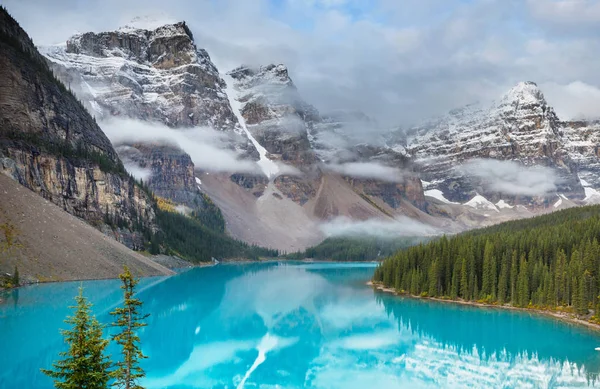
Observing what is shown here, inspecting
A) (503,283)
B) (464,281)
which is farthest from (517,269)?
(464,281)

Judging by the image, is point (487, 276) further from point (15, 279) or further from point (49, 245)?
point (49, 245)

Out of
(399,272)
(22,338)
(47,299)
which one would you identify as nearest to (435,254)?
(399,272)

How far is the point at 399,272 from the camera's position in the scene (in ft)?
293

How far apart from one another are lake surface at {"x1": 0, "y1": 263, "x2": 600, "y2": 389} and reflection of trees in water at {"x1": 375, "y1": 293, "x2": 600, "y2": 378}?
0.11 m

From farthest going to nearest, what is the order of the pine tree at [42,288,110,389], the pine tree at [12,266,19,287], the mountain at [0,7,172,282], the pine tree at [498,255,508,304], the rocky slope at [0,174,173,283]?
the mountain at [0,7,172,282], the rocky slope at [0,174,173,283], the pine tree at [498,255,508,304], the pine tree at [12,266,19,287], the pine tree at [42,288,110,389]

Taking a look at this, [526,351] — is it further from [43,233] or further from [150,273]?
[150,273]

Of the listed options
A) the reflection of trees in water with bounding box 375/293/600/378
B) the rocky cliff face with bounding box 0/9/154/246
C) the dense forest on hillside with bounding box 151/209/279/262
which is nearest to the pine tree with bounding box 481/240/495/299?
the reflection of trees in water with bounding box 375/293/600/378

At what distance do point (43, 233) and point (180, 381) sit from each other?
53.6 metres

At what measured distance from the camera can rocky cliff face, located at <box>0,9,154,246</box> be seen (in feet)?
343

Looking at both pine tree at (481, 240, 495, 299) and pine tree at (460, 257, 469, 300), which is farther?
pine tree at (460, 257, 469, 300)

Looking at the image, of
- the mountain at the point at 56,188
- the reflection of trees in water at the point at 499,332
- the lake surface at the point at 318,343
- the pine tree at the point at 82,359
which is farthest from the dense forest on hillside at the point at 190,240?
the pine tree at the point at 82,359

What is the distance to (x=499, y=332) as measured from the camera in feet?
170

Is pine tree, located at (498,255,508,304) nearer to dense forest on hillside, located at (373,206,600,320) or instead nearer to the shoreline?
dense forest on hillside, located at (373,206,600,320)

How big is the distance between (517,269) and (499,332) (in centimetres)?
2169
